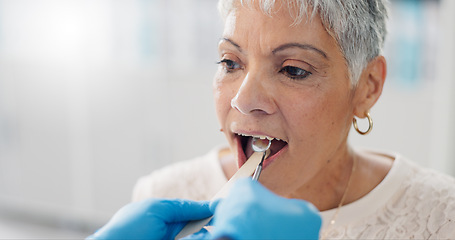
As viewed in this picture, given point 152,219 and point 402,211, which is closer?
point 152,219

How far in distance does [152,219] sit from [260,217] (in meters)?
0.26

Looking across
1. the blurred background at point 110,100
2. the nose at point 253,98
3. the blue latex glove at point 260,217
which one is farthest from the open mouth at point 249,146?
the blurred background at point 110,100

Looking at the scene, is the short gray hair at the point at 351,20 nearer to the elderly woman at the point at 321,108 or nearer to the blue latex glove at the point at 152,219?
the elderly woman at the point at 321,108

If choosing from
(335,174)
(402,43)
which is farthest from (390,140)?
(335,174)

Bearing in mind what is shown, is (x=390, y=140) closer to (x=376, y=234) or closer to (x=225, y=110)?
(x=376, y=234)

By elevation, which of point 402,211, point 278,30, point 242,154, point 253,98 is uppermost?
point 278,30

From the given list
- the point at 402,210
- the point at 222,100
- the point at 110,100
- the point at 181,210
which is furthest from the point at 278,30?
the point at 110,100

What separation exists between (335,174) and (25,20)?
247 cm

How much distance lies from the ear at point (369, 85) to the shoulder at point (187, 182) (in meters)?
0.43

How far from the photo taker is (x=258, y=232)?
696 millimetres

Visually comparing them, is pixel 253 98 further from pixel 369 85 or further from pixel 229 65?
pixel 369 85

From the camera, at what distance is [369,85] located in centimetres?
123

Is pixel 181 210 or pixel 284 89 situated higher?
pixel 284 89

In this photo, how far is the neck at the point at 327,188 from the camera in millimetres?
1307
